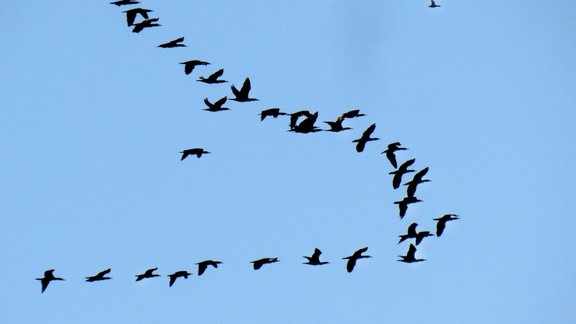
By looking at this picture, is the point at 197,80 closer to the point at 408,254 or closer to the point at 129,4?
the point at 129,4

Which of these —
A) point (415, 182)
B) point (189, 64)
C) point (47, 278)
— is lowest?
point (47, 278)

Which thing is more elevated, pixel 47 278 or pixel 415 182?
pixel 415 182

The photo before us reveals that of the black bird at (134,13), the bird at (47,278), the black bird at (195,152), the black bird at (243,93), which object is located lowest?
the bird at (47,278)

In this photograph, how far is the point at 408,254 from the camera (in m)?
94.2

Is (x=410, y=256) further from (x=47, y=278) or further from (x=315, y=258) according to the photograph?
(x=47, y=278)

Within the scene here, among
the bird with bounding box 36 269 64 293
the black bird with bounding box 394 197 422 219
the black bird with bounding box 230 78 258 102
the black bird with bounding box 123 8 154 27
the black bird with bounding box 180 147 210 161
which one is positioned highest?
the black bird with bounding box 123 8 154 27

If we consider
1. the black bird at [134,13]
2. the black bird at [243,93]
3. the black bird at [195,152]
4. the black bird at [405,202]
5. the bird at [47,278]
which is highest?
the black bird at [134,13]

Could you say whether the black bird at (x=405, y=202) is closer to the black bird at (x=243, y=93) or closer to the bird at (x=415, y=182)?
the bird at (x=415, y=182)

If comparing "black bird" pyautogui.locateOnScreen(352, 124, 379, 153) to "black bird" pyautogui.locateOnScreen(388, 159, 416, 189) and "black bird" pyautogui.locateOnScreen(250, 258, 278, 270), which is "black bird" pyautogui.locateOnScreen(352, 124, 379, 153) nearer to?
"black bird" pyautogui.locateOnScreen(388, 159, 416, 189)

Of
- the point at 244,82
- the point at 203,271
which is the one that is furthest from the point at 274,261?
the point at 244,82

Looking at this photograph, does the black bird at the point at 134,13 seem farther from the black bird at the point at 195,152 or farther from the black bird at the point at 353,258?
the black bird at the point at 353,258

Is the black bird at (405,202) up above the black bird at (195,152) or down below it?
below

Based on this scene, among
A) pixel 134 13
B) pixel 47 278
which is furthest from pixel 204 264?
pixel 134 13

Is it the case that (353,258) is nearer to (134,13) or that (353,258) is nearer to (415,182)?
(415,182)
